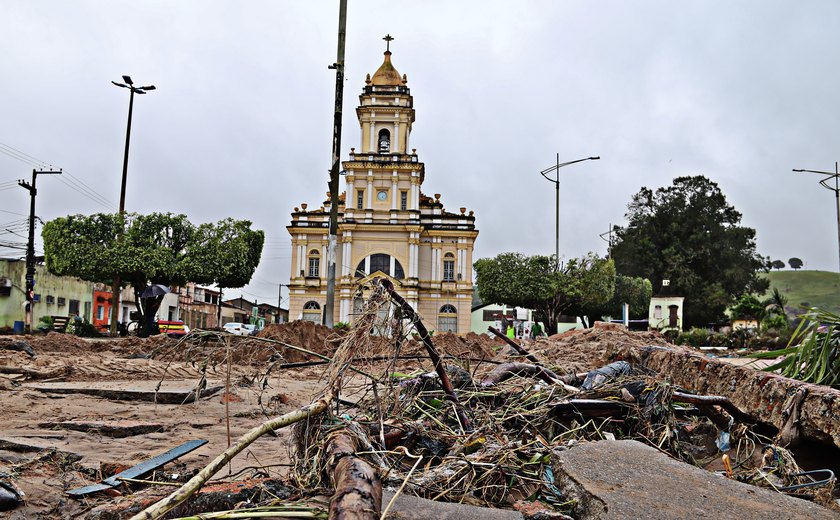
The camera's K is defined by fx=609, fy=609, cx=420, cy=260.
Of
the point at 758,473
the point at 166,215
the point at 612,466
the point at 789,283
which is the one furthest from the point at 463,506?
the point at 789,283

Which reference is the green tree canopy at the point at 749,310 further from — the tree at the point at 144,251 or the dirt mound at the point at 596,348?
the tree at the point at 144,251

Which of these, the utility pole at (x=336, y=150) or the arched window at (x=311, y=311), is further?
the arched window at (x=311, y=311)

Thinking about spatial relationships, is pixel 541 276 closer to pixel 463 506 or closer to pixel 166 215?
pixel 166 215

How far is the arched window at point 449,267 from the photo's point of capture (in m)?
46.3

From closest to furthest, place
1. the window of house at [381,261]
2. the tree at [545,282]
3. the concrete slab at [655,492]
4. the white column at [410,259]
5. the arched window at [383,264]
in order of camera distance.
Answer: the concrete slab at [655,492] → the tree at [545,282] → the white column at [410,259] → the arched window at [383,264] → the window of house at [381,261]

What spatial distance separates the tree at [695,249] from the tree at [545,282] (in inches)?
539

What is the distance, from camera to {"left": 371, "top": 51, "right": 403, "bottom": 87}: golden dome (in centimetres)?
4866

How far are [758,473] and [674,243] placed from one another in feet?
178

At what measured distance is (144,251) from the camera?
27250mm

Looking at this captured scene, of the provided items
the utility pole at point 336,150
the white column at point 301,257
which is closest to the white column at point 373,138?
the white column at point 301,257

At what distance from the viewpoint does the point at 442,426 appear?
351 centimetres

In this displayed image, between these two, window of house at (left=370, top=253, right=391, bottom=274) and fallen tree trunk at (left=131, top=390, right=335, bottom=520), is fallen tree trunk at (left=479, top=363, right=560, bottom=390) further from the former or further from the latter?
window of house at (left=370, top=253, right=391, bottom=274)

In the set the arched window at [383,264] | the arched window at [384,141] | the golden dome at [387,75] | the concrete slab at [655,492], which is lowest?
the concrete slab at [655,492]

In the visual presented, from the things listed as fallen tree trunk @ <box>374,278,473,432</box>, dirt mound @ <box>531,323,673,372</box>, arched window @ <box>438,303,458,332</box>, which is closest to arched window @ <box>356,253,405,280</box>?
arched window @ <box>438,303,458,332</box>
